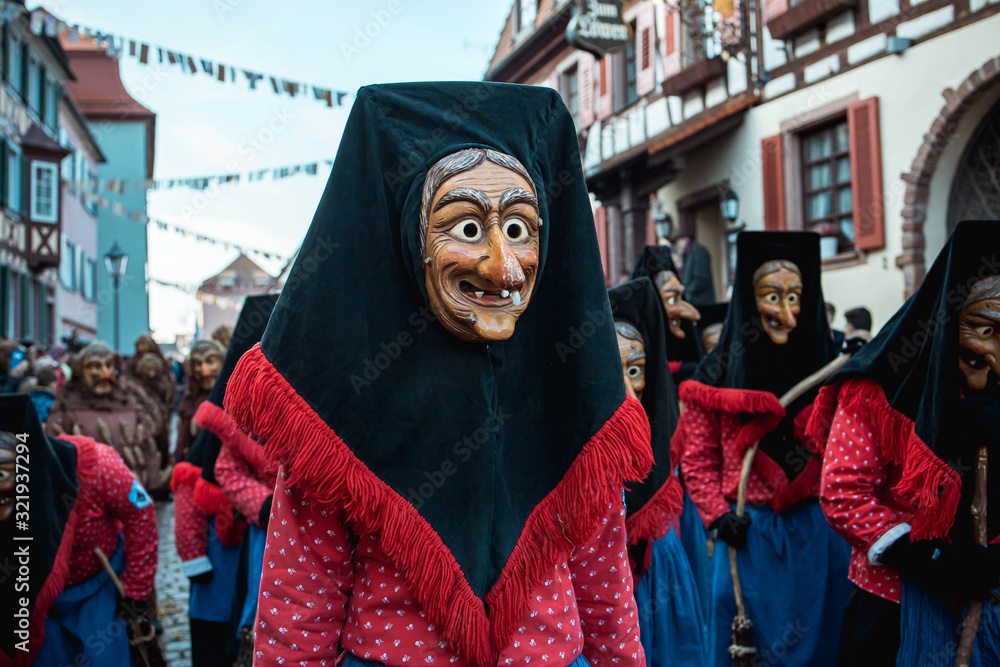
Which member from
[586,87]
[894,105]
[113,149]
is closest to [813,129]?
[894,105]

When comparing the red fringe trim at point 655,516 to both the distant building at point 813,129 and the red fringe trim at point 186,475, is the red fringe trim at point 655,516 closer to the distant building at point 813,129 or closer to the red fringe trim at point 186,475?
the red fringe trim at point 186,475

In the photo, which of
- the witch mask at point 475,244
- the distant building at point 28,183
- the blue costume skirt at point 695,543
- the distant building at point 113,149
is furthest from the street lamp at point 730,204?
the distant building at point 113,149

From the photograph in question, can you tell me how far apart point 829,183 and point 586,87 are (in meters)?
8.15

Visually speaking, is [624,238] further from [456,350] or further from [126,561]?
[456,350]

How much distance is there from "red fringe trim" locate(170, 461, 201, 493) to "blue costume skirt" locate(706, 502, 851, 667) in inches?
117

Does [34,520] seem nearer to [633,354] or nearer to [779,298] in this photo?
[633,354]

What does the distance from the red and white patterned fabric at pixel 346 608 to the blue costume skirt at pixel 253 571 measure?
248 centimetres

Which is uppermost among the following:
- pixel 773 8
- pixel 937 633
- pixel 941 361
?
pixel 773 8

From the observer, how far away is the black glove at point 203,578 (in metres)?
4.95

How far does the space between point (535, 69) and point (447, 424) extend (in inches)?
845

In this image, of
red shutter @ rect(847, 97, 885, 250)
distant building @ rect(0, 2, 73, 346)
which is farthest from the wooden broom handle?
distant building @ rect(0, 2, 73, 346)

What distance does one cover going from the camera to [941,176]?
10742 mm

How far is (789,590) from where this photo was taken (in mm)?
4246

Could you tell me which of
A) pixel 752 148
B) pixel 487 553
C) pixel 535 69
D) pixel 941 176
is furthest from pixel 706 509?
pixel 535 69
